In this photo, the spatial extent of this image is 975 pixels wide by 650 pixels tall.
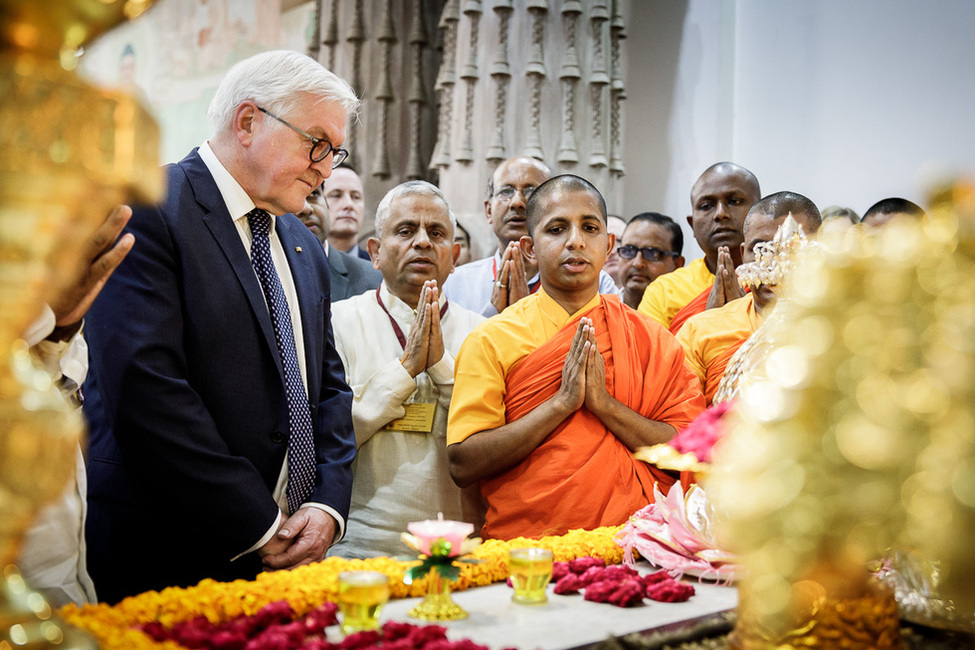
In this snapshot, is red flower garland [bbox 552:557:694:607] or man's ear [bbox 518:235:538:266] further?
man's ear [bbox 518:235:538:266]

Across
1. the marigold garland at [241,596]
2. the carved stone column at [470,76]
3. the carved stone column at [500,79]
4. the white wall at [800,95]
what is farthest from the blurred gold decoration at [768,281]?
the carved stone column at [470,76]

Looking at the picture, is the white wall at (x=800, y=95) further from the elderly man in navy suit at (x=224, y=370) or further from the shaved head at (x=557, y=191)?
the elderly man in navy suit at (x=224, y=370)

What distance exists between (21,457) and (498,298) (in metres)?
2.93

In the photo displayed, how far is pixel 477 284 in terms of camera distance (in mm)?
4281

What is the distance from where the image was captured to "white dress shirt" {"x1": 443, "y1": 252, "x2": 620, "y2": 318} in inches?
166

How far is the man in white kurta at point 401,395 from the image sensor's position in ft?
9.25

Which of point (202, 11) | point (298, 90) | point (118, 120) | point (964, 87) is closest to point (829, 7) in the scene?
point (964, 87)

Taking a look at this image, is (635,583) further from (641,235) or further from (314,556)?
(641,235)

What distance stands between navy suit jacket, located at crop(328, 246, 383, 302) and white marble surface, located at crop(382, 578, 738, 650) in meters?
2.96

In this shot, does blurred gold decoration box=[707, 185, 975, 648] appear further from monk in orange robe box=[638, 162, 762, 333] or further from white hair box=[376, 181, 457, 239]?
monk in orange robe box=[638, 162, 762, 333]

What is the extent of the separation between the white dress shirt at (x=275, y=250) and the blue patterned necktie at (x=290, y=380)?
2 cm

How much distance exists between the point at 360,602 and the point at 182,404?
92 cm

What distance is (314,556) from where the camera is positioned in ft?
6.96

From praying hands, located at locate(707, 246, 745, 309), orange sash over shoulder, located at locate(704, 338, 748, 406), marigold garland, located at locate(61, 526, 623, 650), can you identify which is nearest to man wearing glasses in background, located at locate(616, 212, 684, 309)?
praying hands, located at locate(707, 246, 745, 309)
